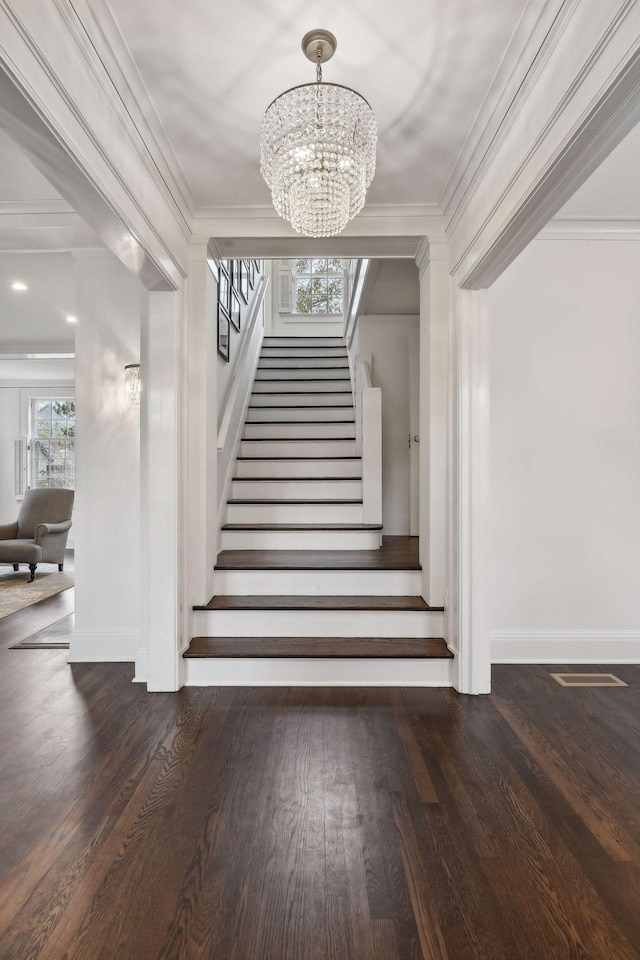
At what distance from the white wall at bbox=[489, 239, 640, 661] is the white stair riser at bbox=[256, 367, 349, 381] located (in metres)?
2.87

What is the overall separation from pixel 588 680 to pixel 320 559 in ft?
5.42

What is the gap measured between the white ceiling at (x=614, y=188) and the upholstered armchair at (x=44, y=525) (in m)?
5.73

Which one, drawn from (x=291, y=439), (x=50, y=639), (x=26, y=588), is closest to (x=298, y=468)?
(x=291, y=439)

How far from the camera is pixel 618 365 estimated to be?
10.7ft

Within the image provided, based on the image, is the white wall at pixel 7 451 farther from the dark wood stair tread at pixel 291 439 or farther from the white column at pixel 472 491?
the white column at pixel 472 491

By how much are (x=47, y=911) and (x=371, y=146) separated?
2453 millimetres

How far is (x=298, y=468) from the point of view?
183 inches

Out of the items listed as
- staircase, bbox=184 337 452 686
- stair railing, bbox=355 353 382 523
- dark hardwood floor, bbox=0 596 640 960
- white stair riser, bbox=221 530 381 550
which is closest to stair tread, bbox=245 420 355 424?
staircase, bbox=184 337 452 686

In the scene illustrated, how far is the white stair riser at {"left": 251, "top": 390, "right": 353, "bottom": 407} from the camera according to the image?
5.51 meters

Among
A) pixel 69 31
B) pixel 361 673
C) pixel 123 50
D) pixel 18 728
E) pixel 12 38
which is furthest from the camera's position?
pixel 361 673

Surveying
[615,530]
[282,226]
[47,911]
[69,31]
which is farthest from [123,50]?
[615,530]

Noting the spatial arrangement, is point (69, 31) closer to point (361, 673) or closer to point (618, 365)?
point (361, 673)

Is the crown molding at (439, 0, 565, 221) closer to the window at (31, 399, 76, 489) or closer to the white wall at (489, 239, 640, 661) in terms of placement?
the white wall at (489, 239, 640, 661)

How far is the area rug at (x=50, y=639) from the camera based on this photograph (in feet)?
11.8
